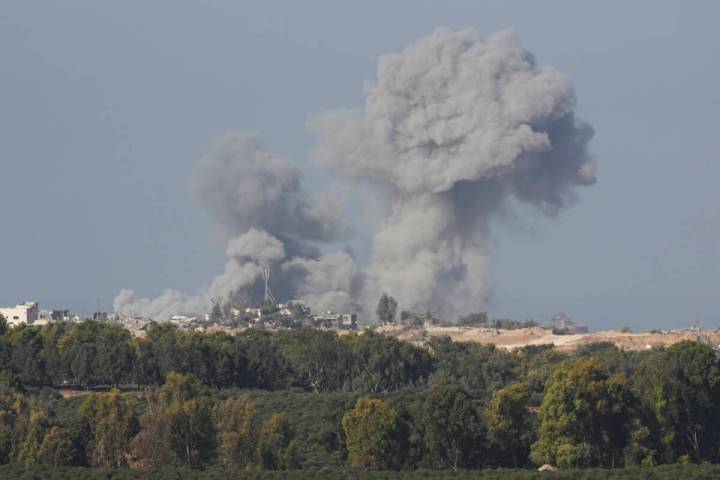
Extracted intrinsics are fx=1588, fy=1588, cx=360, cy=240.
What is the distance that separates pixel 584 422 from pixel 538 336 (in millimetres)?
67391

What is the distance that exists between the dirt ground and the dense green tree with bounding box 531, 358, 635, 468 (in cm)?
4922

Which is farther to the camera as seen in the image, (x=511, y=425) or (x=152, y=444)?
(x=511, y=425)

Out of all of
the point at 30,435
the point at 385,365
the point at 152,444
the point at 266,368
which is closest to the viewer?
the point at 152,444

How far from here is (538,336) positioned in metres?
124

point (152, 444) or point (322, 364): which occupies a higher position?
point (322, 364)

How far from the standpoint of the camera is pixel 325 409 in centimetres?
6825

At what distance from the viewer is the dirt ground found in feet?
366

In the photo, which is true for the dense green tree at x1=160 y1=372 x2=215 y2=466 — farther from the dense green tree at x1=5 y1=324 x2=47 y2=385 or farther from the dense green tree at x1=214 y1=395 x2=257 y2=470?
the dense green tree at x1=5 y1=324 x2=47 y2=385

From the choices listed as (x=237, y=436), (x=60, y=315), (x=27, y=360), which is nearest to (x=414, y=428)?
(x=237, y=436)

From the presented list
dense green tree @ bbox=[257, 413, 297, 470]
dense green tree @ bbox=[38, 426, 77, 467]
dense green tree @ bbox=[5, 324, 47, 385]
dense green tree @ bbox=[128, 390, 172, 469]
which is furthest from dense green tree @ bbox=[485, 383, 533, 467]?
dense green tree @ bbox=[5, 324, 47, 385]

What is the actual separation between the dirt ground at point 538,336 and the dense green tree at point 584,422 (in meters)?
49.2

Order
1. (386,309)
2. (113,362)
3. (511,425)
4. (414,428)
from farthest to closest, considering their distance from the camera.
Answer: (386,309)
(113,362)
(511,425)
(414,428)

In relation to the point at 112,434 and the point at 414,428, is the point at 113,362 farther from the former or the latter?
the point at 414,428

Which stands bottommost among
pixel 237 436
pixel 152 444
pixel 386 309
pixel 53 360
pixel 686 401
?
pixel 152 444
